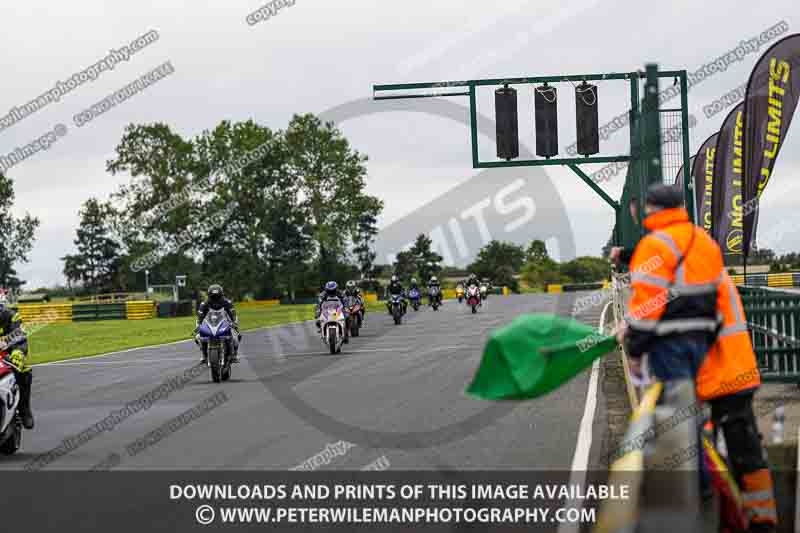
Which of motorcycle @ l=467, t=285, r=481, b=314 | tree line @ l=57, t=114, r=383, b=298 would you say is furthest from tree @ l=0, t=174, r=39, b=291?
motorcycle @ l=467, t=285, r=481, b=314

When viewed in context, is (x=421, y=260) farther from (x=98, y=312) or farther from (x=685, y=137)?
(x=685, y=137)

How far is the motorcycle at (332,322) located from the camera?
80.3 feet

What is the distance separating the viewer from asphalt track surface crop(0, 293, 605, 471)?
984 cm

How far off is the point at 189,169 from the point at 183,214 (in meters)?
5.38

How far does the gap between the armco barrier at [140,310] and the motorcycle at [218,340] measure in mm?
43405

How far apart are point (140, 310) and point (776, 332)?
51862 millimetres

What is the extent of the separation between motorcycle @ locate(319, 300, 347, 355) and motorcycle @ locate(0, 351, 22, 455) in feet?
43.8

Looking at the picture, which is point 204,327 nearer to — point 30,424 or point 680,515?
point 30,424

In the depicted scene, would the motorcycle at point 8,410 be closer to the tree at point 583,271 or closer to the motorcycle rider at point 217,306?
the motorcycle rider at point 217,306

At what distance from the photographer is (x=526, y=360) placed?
239 inches

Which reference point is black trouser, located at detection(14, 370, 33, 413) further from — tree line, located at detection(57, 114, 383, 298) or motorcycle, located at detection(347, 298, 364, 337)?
tree line, located at detection(57, 114, 383, 298)

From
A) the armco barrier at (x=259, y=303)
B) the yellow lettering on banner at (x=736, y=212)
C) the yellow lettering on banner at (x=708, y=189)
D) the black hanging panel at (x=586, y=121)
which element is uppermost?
the black hanging panel at (x=586, y=121)

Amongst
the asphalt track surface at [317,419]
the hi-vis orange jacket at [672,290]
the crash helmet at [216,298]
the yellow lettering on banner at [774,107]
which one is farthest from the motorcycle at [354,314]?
the hi-vis orange jacket at [672,290]

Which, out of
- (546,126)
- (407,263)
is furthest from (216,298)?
(407,263)
